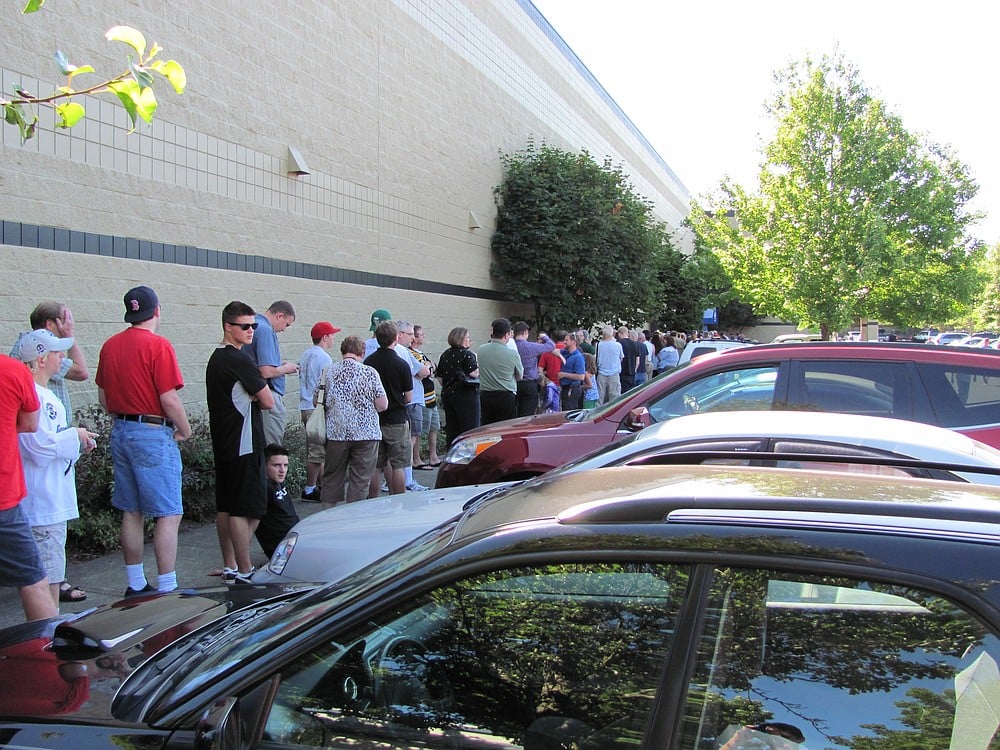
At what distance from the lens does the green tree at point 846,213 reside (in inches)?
837

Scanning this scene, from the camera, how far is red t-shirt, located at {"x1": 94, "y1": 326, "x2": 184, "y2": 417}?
4988 millimetres

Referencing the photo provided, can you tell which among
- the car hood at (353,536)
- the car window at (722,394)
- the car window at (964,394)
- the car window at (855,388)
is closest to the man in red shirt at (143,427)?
the car hood at (353,536)

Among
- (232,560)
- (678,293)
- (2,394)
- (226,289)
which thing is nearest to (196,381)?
(226,289)

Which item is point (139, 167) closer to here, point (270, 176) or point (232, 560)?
point (270, 176)

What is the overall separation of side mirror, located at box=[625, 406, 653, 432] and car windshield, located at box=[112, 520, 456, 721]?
3476mm

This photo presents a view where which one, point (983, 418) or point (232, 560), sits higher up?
point (983, 418)

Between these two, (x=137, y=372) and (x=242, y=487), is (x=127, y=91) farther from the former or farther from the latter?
(x=242, y=487)

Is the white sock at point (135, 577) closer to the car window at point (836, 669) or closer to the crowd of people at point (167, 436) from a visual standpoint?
the crowd of people at point (167, 436)

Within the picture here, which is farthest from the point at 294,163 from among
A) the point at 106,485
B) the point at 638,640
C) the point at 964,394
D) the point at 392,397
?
the point at 638,640

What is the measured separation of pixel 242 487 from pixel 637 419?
275 cm

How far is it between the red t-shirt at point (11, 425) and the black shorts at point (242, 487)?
1433mm

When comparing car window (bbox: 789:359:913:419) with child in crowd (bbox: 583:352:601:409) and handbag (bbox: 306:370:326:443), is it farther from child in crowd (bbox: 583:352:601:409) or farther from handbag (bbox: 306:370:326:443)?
child in crowd (bbox: 583:352:601:409)

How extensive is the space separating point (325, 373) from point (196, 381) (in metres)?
2.29

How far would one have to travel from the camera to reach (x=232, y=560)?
5672mm
